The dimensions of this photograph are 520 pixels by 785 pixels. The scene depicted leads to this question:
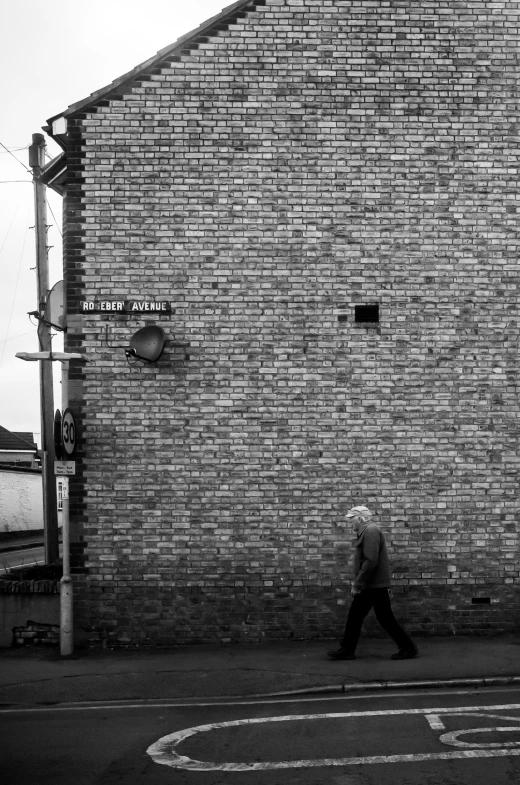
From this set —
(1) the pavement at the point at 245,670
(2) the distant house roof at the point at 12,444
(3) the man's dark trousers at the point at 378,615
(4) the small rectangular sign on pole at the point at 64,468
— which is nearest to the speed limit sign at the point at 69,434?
(4) the small rectangular sign on pole at the point at 64,468

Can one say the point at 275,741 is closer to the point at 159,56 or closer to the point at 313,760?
the point at 313,760

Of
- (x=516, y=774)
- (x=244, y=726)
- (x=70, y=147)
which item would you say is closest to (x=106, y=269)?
(x=70, y=147)

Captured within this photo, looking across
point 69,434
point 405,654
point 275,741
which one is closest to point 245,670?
point 405,654

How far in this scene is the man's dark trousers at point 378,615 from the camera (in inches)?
387

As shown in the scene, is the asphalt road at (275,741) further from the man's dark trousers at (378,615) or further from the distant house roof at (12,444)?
the distant house roof at (12,444)

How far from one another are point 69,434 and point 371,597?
157 inches

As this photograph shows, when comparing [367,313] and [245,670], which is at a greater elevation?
[367,313]

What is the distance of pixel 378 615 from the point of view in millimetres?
9906

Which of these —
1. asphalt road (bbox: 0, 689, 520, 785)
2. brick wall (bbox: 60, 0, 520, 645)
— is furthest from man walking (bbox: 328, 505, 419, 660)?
asphalt road (bbox: 0, 689, 520, 785)

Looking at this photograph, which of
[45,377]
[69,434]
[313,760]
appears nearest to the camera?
[313,760]

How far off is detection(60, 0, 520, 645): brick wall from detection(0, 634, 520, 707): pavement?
0.49 metres

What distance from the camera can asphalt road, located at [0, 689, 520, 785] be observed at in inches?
239

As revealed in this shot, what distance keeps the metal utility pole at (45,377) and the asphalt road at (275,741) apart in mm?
8252

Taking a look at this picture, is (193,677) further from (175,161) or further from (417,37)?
(417,37)
